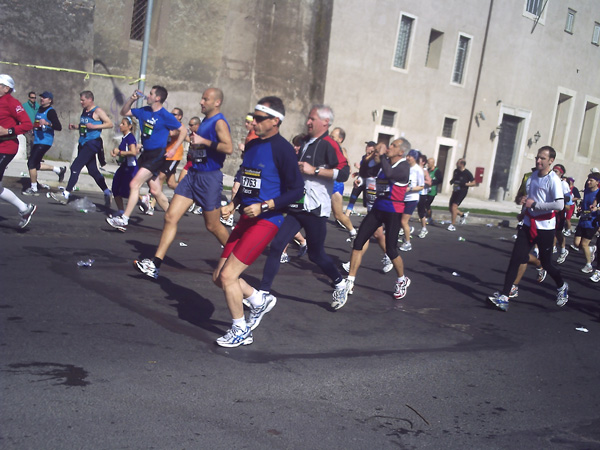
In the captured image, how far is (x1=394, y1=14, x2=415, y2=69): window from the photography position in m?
29.3

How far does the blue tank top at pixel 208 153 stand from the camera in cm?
749

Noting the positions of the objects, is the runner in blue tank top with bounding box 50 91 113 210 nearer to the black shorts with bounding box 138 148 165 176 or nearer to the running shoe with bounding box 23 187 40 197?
the running shoe with bounding box 23 187 40 197

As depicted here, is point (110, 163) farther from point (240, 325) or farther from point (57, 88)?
point (240, 325)

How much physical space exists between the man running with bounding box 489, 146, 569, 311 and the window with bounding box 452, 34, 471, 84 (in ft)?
79.7

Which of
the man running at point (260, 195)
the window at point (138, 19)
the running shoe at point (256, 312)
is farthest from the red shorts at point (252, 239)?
the window at point (138, 19)

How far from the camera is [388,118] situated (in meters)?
29.8

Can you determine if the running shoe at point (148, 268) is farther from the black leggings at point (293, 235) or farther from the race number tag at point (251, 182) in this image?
the race number tag at point (251, 182)

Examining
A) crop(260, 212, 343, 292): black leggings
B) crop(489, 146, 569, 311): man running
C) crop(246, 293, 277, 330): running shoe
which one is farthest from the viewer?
crop(489, 146, 569, 311): man running

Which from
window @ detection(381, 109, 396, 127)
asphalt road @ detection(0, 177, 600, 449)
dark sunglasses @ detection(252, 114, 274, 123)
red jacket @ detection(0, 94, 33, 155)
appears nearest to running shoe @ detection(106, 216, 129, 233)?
asphalt road @ detection(0, 177, 600, 449)

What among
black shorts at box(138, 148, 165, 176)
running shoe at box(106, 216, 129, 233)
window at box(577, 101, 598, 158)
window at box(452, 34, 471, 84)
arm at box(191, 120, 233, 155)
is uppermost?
window at box(452, 34, 471, 84)

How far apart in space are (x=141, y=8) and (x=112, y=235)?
1509 cm

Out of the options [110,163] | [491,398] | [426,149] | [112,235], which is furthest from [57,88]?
[491,398]

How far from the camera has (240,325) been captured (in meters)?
5.74

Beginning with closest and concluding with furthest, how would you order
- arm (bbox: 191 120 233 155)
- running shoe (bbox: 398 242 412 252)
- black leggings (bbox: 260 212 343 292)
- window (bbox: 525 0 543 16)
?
black leggings (bbox: 260 212 343 292), arm (bbox: 191 120 233 155), running shoe (bbox: 398 242 412 252), window (bbox: 525 0 543 16)
